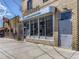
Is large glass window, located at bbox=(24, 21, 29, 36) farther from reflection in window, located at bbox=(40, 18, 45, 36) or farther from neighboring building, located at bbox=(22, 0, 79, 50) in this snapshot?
reflection in window, located at bbox=(40, 18, 45, 36)

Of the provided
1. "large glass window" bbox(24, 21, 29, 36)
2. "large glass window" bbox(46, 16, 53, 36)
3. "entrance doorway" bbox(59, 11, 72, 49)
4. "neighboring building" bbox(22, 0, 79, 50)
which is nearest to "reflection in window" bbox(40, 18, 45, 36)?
"neighboring building" bbox(22, 0, 79, 50)

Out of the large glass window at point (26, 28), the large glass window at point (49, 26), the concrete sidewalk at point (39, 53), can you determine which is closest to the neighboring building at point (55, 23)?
the large glass window at point (49, 26)

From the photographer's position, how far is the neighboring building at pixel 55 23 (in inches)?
672

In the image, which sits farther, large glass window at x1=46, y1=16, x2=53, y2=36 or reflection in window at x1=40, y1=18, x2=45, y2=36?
reflection in window at x1=40, y1=18, x2=45, y2=36

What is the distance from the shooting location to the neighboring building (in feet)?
56.0

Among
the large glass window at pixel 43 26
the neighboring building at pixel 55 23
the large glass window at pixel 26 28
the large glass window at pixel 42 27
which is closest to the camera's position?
the neighboring building at pixel 55 23

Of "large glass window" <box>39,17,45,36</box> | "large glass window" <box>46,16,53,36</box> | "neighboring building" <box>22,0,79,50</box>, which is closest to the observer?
"neighboring building" <box>22,0,79,50</box>

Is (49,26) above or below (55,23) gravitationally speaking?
below

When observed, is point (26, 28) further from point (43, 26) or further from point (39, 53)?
point (39, 53)

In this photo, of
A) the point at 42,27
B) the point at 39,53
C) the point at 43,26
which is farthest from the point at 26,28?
the point at 39,53

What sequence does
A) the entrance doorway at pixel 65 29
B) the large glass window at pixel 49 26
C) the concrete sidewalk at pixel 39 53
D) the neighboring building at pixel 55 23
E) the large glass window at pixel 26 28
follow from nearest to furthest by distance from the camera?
the concrete sidewalk at pixel 39 53
the neighboring building at pixel 55 23
the entrance doorway at pixel 65 29
the large glass window at pixel 49 26
the large glass window at pixel 26 28

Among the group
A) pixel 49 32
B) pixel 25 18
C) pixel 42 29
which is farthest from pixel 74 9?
pixel 25 18

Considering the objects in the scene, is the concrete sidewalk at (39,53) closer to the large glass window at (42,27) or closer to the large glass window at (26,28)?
the large glass window at (42,27)

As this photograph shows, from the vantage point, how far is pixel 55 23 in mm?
20250
